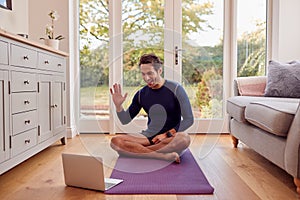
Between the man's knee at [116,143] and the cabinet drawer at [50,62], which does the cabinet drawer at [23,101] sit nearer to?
the cabinet drawer at [50,62]

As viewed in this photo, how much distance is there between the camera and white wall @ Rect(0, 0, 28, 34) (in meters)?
2.87

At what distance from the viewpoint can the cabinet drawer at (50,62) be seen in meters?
2.55

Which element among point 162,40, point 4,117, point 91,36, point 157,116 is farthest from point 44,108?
point 162,40

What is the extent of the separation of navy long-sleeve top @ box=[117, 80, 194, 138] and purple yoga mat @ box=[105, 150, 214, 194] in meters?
0.25

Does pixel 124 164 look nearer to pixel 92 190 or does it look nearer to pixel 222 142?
pixel 92 190

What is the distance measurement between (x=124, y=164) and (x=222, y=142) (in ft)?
4.38

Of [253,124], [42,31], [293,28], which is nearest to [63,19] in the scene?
[42,31]

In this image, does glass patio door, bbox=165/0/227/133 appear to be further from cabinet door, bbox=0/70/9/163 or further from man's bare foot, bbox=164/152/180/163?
cabinet door, bbox=0/70/9/163

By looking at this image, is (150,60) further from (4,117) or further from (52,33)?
(52,33)

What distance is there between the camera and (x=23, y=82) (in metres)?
2.18

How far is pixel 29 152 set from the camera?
2287 mm

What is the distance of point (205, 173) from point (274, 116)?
57cm

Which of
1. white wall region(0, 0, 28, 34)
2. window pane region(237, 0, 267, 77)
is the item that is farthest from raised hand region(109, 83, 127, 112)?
window pane region(237, 0, 267, 77)

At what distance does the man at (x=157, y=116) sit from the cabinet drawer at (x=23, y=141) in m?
0.58
